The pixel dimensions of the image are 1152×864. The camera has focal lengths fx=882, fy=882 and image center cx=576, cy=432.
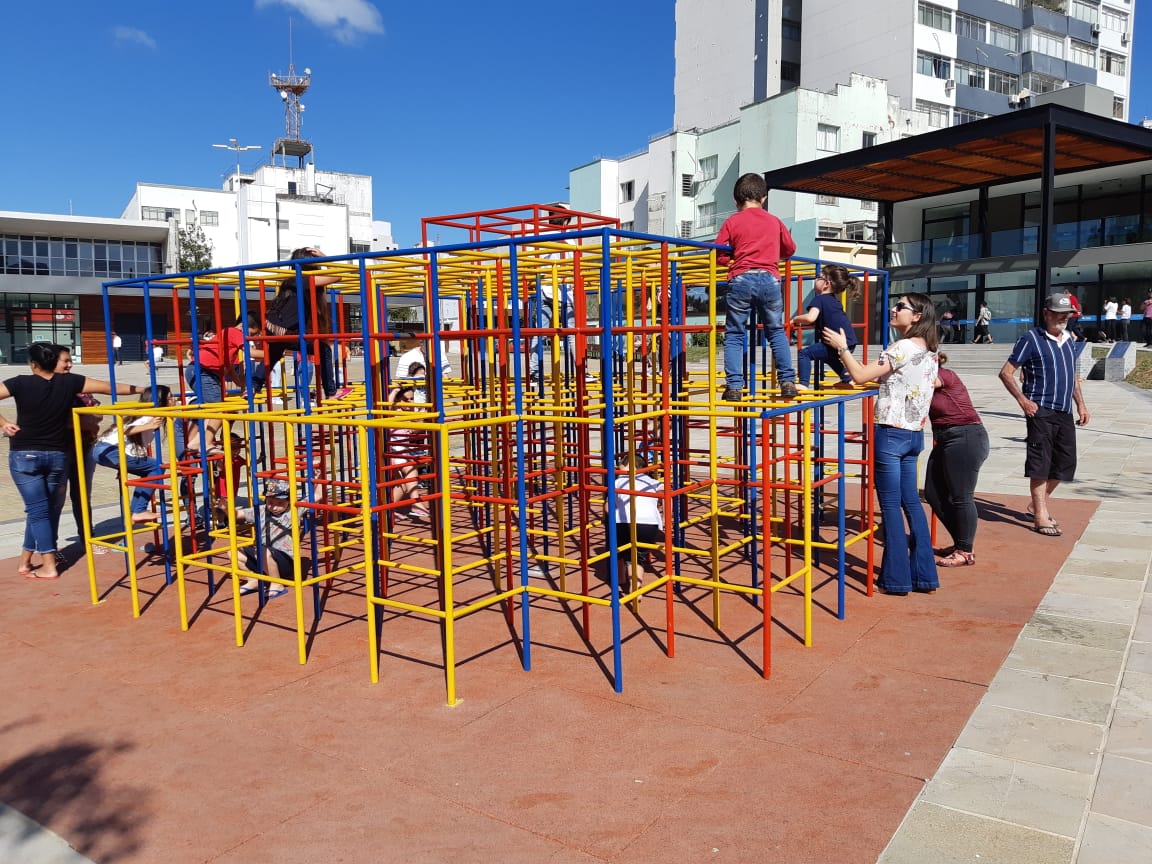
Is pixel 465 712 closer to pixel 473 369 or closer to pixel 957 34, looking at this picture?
pixel 473 369

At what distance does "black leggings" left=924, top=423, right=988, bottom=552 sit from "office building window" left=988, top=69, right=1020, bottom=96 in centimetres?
4976

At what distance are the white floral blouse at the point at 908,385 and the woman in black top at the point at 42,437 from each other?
5.42 m

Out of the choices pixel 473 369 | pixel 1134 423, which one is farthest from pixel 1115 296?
pixel 473 369

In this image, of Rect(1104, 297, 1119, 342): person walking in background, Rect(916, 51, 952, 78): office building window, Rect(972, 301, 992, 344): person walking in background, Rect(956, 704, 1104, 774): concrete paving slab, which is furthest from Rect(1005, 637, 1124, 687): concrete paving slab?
Rect(916, 51, 952, 78): office building window

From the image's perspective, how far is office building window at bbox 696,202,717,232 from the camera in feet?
147

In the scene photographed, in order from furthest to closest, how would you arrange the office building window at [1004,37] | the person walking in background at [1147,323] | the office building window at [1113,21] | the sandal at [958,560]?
the office building window at [1113,21]
the office building window at [1004,37]
the person walking in background at [1147,323]
the sandal at [958,560]

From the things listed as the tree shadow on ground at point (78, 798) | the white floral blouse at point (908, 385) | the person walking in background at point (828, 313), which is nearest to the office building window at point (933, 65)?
the person walking in background at point (828, 313)

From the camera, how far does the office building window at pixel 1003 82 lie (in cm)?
4792

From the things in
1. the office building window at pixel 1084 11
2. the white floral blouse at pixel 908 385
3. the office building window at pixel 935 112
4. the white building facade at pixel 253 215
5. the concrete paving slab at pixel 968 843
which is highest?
the office building window at pixel 1084 11

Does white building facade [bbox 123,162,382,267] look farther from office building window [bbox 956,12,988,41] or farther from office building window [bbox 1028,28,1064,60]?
office building window [bbox 1028,28,1064,60]

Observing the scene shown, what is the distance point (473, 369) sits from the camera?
817 cm

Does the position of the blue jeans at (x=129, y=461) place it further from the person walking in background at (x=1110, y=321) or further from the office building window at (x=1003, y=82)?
the office building window at (x=1003, y=82)

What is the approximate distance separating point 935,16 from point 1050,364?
147ft

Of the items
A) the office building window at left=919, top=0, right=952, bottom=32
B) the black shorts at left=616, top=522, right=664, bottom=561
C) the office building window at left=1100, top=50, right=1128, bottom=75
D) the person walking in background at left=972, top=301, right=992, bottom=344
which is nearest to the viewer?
the black shorts at left=616, top=522, right=664, bottom=561
